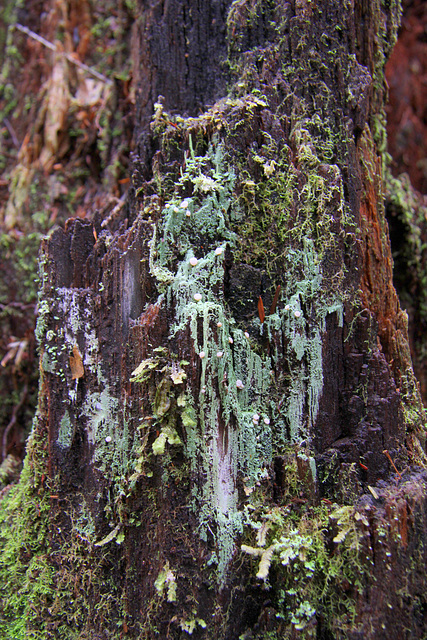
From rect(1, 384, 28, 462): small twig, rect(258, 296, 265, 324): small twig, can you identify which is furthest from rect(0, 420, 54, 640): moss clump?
rect(258, 296, 265, 324): small twig

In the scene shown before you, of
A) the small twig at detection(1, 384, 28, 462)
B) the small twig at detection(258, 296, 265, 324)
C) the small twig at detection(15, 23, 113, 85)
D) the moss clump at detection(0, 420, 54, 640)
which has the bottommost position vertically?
the moss clump at detection(0, 420, 54, 640)

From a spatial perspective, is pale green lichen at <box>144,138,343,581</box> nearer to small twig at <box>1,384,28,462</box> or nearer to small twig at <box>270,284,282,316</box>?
small twig at <box>270,284,282,316</box>

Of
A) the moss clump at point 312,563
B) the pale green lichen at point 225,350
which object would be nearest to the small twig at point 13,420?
the pale green lichen at point 225,350

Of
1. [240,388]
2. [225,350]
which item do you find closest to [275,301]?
[225,350]

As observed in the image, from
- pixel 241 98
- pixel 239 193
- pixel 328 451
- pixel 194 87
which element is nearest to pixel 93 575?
pixel 328 451

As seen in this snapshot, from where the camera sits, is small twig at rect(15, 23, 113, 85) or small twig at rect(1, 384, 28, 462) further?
small twig at rect(15, 23, 113, 85)

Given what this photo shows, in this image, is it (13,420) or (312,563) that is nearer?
(312,563)

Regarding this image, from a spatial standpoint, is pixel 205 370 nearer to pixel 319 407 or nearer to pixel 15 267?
pixel 319 407

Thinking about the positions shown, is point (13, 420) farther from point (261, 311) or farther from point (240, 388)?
point (261, 311)
